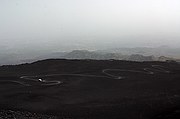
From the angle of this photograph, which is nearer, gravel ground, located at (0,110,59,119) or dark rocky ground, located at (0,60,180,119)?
gravel ground, located at (0,110,59,119)

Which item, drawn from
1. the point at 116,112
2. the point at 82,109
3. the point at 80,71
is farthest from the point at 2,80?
the point at 116,112

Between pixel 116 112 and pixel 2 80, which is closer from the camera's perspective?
pixel 116 112

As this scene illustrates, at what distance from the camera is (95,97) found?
88.3ft

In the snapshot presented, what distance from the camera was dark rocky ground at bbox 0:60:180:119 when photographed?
72.7 ft

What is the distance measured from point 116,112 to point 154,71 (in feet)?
56.0

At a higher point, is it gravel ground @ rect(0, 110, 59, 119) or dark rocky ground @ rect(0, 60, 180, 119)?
dark rocky ground @ rect(0, 60, 180, 119)

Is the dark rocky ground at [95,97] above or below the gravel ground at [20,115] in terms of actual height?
above

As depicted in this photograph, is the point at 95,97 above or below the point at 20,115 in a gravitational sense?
above

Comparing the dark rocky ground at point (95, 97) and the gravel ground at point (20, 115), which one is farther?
the dark rocky ground at point (95, 97)

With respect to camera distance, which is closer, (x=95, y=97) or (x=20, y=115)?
(x=20, y=115)

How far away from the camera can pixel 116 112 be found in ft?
73.6

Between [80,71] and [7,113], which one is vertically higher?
[80,71]

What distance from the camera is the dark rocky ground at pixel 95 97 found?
72.7 ft

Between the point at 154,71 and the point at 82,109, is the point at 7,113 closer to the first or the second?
the point at 82,109
